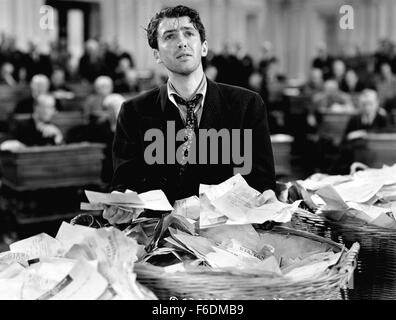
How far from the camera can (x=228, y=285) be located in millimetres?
1187

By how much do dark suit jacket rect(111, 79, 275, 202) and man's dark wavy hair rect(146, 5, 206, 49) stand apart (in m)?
0.18

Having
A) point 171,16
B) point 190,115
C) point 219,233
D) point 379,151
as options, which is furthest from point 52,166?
point 219,233

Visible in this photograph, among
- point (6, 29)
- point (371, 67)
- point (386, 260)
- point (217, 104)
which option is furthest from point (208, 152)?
point (371, 67)

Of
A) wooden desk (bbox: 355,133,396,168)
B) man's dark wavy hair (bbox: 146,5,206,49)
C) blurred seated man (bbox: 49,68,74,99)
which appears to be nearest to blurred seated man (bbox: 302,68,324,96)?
blurred seated man (bbox: 49,68,74,99)

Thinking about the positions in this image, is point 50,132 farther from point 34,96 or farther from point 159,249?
point 159,249

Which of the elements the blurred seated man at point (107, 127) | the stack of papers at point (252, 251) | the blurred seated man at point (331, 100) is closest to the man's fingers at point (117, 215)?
the stack of papers at point (252, 251)

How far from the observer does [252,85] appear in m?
10.6

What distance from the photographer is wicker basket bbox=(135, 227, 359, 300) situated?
46.7 inches

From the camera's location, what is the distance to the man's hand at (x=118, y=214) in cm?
152

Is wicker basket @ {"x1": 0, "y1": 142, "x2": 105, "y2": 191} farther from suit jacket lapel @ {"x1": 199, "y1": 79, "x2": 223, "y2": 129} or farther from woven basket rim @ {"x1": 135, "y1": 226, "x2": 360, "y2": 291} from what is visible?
woven basket rim @ {"x1": 135, "y1": 226, "x2": 360, "y2": 291}

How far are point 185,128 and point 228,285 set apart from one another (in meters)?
0.81

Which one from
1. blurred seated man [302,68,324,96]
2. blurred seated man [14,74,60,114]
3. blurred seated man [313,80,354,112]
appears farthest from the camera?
blurred seated man [302,68,324,96]

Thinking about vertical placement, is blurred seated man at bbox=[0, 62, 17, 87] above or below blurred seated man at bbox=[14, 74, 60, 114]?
above
